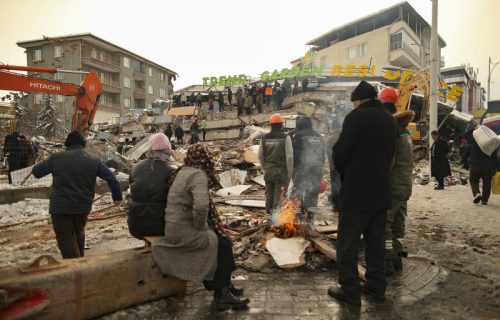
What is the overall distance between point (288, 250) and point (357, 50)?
3818 centimetres

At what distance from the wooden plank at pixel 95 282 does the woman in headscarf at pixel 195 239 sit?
0.20m

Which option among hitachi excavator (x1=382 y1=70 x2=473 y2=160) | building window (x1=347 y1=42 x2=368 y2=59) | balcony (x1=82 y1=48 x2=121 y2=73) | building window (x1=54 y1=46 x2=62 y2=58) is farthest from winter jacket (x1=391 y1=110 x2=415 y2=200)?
building window (x1=54 y1=46 x2=62 y2=58)

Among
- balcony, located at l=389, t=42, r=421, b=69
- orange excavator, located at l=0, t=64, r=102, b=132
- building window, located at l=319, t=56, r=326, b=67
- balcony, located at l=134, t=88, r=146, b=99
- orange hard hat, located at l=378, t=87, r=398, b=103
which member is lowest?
orange hard hat, located at l=378, t=87, r=398, b=103

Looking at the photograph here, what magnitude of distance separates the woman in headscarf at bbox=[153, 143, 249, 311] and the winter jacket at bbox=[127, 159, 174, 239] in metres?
0.17

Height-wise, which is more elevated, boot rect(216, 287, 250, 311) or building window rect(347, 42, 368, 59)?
building window rect(347, 42, 368, 59)

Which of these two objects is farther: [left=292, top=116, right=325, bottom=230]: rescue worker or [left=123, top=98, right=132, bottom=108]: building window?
[left=123, top=98, right=132, bottom=108]: building window

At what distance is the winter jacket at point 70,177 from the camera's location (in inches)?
150

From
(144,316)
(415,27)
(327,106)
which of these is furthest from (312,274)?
(415,27)

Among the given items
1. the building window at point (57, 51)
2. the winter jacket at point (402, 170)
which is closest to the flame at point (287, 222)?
the winter jacket at point (402, 170)

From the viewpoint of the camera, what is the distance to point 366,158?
3.15 metres

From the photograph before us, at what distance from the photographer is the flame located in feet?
16.0

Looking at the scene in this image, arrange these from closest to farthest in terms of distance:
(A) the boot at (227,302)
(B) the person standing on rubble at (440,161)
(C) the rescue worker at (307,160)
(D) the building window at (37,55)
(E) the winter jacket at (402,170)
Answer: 1. (A) the boot at (227,302)
2. (E) the winter jacket at (402,170)
3. (C) the rescue worker at (307,160)
4. (B) the person standing on rubble at (440,161)
5. (D) the building window at (37,55)

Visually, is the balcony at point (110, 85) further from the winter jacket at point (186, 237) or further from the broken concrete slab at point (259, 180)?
the winter jacket at point (186, 237)

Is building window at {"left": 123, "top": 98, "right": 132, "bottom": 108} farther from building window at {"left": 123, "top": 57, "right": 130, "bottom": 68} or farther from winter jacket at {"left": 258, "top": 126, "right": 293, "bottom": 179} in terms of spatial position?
winter jacket at {"left": 258, "top": 126, "right": 293, "bottom": 179}
